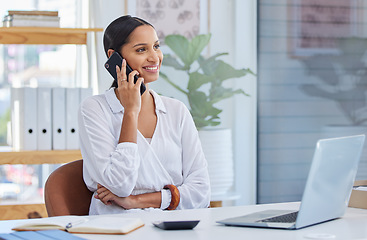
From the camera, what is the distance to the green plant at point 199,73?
3.71 m

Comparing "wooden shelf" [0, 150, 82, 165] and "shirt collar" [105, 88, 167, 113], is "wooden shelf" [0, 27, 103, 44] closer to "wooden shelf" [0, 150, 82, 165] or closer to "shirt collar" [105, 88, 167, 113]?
"wooden shelf" [0, 150, 82, 165]

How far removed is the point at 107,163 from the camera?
79.4 inches

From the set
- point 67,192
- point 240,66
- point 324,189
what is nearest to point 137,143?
point 67,192

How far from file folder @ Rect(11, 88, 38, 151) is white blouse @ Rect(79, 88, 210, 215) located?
1195 millimetres

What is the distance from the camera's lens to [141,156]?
6.95 ft

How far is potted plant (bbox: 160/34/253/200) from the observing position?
369 centimetres

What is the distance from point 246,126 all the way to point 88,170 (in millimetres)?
2353

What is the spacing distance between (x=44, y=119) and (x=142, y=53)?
4.09ft

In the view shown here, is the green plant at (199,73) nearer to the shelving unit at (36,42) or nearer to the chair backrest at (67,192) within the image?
the shelving unit at (36,42)

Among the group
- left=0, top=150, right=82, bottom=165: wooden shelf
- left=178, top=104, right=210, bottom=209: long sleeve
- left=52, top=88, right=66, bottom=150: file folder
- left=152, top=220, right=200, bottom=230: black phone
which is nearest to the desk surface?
left=152, top=220, right=200, bottom=230: black phone

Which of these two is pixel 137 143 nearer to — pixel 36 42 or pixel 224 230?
pixel 224 230

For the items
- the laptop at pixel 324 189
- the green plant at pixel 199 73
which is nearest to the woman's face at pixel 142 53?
the laptop at pixel 324 189

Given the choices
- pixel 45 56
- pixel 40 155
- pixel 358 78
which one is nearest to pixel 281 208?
pixel 40 155

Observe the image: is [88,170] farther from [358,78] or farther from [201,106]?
[358,78]
